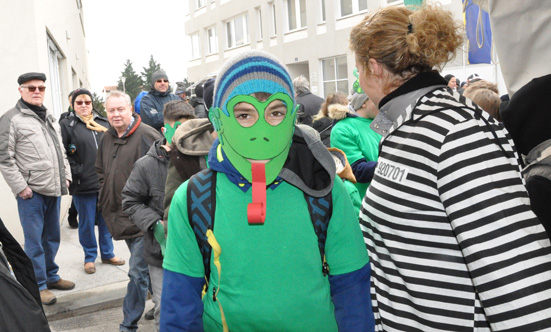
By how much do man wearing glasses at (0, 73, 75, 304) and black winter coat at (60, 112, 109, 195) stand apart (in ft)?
2.25

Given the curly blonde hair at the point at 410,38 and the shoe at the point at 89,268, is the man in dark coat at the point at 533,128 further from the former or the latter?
the shoe at the point at 89,268

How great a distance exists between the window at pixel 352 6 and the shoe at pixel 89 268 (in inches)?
770

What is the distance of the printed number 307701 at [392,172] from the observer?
1.92 meters

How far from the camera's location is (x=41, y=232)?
582cm

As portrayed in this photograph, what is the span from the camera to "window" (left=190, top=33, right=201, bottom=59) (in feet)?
126

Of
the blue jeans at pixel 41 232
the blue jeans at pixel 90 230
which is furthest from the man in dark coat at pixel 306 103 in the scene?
the blue jeans at pixel 41 232

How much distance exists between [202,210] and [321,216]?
16.9 inches

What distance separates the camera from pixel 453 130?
1.79 meters

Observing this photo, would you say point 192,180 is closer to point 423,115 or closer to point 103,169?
point 423,115

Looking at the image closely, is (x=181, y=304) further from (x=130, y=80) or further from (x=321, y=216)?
(x=130, y=80)

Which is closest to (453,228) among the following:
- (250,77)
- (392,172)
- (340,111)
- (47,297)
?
(392,172)

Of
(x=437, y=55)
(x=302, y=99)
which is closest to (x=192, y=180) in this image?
(x=437, y=55)

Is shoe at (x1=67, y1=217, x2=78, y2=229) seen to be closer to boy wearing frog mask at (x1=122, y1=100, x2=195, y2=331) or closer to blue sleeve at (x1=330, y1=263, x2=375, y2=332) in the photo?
boy wearing frog mask at (x1=122, y1=100, x2=195, y2=331)

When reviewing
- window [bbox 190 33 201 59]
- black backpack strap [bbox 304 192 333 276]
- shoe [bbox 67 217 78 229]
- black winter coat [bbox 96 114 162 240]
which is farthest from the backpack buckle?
window [bbox 190 33 201 59]
